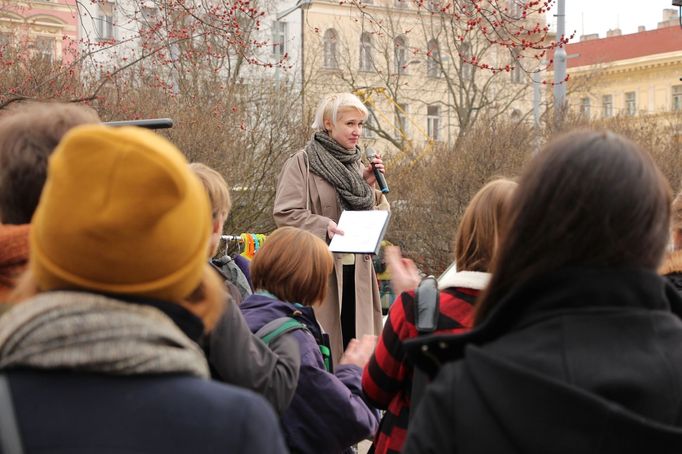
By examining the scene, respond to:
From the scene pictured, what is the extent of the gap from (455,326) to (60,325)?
1.46 m

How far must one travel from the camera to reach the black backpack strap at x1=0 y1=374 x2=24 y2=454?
1.51 m

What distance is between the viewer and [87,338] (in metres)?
1.57

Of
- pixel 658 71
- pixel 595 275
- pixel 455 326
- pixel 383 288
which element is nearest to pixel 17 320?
pixel 595 275

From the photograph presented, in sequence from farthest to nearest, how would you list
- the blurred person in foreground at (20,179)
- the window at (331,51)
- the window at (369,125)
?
the window at (331,51)
the window at (369,125)
the blurred person in foreground at (20,179)

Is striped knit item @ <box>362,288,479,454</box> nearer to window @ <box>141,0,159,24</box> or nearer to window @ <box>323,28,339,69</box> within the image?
window @ <box>141,0,159,24</box>

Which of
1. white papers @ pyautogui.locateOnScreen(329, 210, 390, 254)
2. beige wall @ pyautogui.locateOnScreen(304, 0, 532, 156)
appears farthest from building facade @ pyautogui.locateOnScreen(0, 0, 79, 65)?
beige wall @ pyautogui.locateOnScreen(304, 0, 532, 156)

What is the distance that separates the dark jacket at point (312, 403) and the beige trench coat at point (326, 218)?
2.35m

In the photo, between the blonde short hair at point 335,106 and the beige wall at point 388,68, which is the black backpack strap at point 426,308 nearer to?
the blonde short hair at point 335,106

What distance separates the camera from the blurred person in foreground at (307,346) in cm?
341

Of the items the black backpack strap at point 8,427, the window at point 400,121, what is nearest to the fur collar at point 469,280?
the black backpack strap at point 8,427

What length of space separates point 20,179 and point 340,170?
3890 millimetres

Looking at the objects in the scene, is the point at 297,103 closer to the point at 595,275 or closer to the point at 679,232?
the point at 679,232

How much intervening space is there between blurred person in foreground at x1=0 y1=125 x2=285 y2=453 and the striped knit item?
1.21 m

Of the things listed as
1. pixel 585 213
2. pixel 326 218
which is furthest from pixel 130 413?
pixel 326 218
